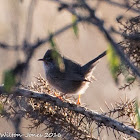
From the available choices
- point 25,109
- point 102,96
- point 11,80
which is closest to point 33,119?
point 25,109

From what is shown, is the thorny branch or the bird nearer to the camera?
the thorny branch

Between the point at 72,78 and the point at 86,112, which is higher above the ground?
the point at 72,78

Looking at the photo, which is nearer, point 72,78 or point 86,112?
point 86,112

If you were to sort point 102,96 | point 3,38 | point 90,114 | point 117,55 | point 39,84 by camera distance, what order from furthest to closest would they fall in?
1. point 3,38
2. point 102,96
3. point 39,84
4. point 90,114
5. point 117,55

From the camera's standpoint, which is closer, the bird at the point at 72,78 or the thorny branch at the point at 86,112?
the thorny branch at the point at 86,112

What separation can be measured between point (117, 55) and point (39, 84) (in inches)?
79.6

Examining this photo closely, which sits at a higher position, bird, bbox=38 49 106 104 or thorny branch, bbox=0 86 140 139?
bird, bbox=38 49 106 104

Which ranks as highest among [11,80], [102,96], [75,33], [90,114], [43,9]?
[43,9]

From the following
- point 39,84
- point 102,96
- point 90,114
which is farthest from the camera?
point 102,96

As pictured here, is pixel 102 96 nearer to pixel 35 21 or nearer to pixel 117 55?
pixel 35 21

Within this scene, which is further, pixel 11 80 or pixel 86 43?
pixel 86 43

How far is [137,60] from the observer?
303cm

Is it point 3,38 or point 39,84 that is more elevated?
point 3,38

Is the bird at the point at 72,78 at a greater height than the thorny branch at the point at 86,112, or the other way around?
the bird at the point at 72,78
